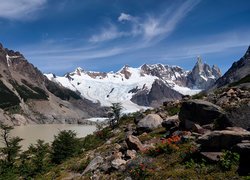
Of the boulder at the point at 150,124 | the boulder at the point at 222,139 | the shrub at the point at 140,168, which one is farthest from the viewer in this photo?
the boulder at the point at 150,124

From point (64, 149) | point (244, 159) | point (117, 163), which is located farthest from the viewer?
point (64, 149)

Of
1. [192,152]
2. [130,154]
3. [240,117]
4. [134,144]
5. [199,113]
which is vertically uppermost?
[199,113]

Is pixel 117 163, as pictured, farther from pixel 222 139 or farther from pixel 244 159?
pixel 244 159

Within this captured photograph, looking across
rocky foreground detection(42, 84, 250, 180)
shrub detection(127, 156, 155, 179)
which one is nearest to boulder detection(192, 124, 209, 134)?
rocky foreground detection(42, 84, 250, 180)

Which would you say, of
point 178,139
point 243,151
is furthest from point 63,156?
point 243,151

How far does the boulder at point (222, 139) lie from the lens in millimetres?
15623

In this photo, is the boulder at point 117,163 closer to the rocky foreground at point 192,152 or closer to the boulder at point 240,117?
the rocky foreground at point 192,152

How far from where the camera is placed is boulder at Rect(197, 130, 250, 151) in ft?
51.3

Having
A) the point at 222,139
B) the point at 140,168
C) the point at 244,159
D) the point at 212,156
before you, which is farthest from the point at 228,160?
the point at 140,168

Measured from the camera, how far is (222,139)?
53.1ft

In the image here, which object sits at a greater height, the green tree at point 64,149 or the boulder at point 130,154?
the boulder at point 130,154

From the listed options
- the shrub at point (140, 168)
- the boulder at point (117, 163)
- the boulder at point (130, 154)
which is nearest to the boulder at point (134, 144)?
the boulder at point (130, 154)

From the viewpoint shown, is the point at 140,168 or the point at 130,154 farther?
the point at 130,154

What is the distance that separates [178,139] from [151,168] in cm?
362
